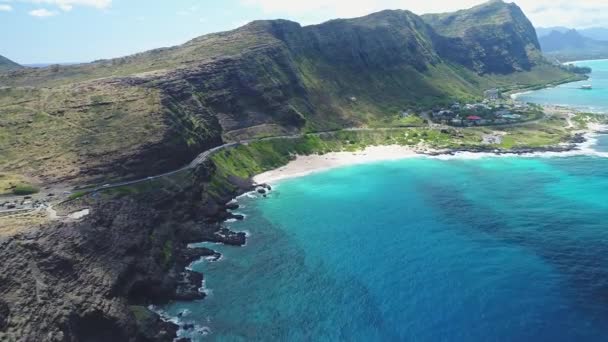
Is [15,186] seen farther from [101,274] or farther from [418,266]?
[418,266]

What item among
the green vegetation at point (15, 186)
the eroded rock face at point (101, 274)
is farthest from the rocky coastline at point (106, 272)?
the green vegetation at point (15, 186)

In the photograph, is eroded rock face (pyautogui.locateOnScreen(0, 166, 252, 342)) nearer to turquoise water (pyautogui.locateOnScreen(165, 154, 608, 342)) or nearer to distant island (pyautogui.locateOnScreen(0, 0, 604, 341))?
distant island (pyautogui.locateOnScreen(0, 0, 604, 341))

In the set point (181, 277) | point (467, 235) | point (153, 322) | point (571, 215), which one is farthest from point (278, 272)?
point (571, 215)

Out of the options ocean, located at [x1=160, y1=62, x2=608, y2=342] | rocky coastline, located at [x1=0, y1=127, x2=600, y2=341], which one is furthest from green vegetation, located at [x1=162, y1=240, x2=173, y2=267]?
ocean, located at [x1=160, y1=62, x2=608, y2=342]

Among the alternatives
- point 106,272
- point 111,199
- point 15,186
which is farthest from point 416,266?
point 15,186

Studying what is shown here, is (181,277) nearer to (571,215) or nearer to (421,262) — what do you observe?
(421,262)
